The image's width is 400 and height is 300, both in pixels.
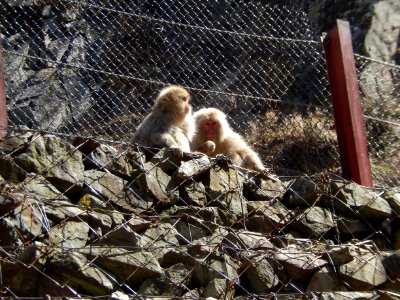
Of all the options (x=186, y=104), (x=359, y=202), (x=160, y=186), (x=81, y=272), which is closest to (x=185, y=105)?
(x=186, y=104)

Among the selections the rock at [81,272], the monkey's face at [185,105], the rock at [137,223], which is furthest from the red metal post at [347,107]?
the rock at [81,272]

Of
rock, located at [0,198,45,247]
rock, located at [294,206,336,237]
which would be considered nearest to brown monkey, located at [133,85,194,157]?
rock, located at [294,206,336,237]

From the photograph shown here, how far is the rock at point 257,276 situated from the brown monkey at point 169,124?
1.42 m

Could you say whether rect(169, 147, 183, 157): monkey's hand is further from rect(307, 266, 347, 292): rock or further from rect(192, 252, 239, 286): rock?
rect(307, 266, 347, 292): rock

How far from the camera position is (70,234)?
14.1ft

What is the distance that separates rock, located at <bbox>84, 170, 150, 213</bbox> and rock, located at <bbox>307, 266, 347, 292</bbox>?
43.4 inches

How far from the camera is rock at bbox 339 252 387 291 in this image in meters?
4.78

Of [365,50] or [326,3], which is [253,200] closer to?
[365,50]

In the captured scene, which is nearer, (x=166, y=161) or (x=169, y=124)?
(x=166, y=161)

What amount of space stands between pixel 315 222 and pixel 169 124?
1443 mm

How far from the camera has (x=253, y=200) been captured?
538 cm

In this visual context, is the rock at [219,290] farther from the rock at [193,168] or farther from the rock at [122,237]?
the rock at [193,168]

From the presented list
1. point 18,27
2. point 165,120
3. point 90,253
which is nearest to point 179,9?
point 18,27

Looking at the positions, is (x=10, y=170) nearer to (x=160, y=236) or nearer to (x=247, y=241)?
(x=160, y=236)
